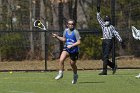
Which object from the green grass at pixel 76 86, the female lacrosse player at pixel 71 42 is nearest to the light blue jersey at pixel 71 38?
the female lacrosse player at pixel 71 42

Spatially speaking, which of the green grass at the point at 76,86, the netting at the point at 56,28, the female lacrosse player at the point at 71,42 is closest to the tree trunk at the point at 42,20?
the netting at the point at 56,28

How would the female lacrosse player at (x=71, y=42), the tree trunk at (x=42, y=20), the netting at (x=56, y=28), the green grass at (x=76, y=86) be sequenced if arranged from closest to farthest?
the green grass at (x=76, y=86) → the female lacrosse player at (x=71, y=42) → the netting at (x=56, y=28) → the tree trunk at (x=42, y=20)

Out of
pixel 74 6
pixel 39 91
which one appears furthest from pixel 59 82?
pixel 74 6

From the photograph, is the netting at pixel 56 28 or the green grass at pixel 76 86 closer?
the green grass at pixel 76 86

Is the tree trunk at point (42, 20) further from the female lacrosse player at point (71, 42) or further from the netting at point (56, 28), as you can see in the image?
the female lacrosse player at point (71, 42)

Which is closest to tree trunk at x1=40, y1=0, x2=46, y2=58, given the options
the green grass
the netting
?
the netting

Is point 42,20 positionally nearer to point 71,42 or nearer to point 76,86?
point 71,42

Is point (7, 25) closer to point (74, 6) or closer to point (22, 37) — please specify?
point (22, 37)

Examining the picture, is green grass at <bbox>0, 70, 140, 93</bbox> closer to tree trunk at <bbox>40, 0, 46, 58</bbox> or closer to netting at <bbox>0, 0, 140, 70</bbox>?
netting at <bbox>0, 0, 140, 70</bbox>

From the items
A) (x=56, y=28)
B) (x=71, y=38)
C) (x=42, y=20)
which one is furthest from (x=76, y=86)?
(x=42, y=20)

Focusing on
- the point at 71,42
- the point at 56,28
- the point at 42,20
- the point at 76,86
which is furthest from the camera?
the point at 42,20

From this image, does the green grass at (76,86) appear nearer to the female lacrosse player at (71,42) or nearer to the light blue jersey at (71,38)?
the female lacrosse player at (71,42)

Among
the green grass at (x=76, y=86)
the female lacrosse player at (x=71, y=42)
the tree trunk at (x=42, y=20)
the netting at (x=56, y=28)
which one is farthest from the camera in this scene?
the tree trunk at (x=42, y=20)

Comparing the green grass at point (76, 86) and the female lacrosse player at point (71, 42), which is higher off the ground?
the female lacrosse player at point (71, 42)
